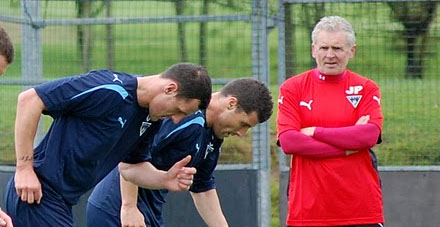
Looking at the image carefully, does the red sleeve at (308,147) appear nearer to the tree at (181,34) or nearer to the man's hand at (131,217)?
the man's hand at (131,217)

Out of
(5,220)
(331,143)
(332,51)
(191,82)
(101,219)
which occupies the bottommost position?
(101,219)

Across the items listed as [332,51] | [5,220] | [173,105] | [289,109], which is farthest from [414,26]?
[5,220]

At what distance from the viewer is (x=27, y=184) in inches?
217

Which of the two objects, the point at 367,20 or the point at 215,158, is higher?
the point at 367,20

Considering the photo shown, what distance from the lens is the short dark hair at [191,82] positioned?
5.52m

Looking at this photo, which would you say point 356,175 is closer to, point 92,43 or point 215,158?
point 215,158

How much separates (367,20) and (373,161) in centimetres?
230

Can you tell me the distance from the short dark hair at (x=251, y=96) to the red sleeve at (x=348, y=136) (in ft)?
1.54

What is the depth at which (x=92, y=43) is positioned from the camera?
9.94 meters

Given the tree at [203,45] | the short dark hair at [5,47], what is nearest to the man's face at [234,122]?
the short dark hair at [5,47]

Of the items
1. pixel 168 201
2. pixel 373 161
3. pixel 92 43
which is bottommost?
pixel 168 201

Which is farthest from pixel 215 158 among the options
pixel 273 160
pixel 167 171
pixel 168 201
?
pixel 273 160

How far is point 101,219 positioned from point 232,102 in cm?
115

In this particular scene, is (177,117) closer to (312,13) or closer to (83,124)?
(83,124)
